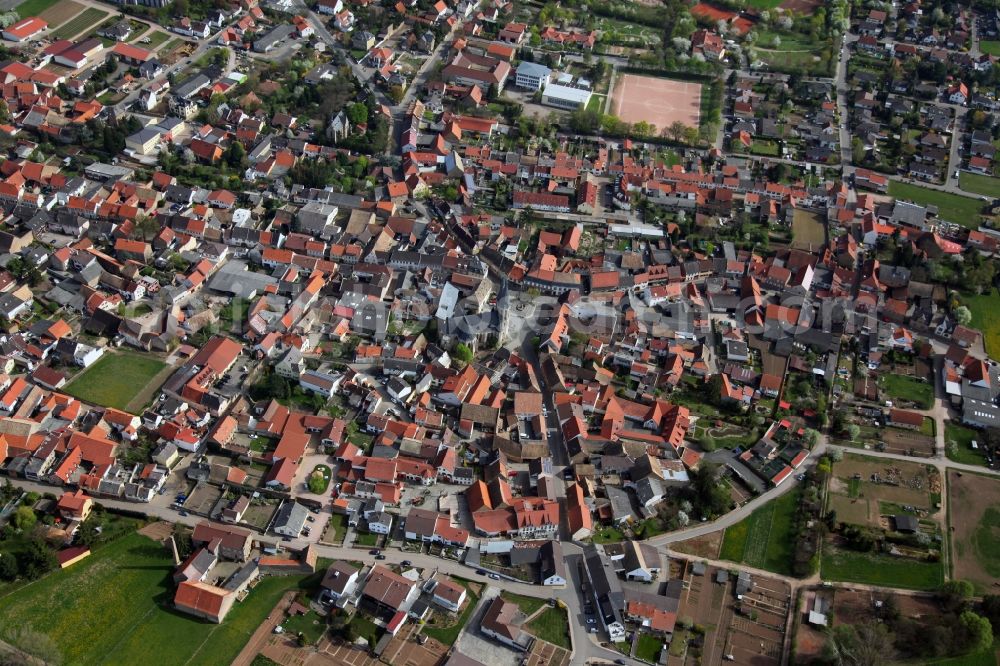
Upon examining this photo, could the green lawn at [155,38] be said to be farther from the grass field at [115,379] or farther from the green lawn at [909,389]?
the green lawn at [909,389]

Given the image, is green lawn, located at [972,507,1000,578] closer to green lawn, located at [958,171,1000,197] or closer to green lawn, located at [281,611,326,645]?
green lawn, located at [281,611,326,645]

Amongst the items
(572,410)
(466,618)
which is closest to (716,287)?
(572,410)

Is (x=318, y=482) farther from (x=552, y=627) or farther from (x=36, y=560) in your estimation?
(x=552, y=627)

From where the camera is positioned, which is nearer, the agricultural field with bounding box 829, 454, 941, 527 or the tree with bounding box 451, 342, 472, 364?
the agricultural field with bounding box 829, 454, 941, 527

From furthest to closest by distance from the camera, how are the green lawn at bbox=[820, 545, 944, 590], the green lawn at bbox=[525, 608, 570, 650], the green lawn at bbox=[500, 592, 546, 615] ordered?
the green lawn at bbox=[820, 545, 944, 590] → the green lawn at bbox=[500, 592, 546, 615] → the green lawn at bbox=[525, 608, 570, 650]

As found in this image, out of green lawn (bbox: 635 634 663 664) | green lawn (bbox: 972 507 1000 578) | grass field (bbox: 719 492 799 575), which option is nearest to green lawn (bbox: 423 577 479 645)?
green lawn (bbox: 635 634 663 664)

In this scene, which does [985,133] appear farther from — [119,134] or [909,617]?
[119,134]
